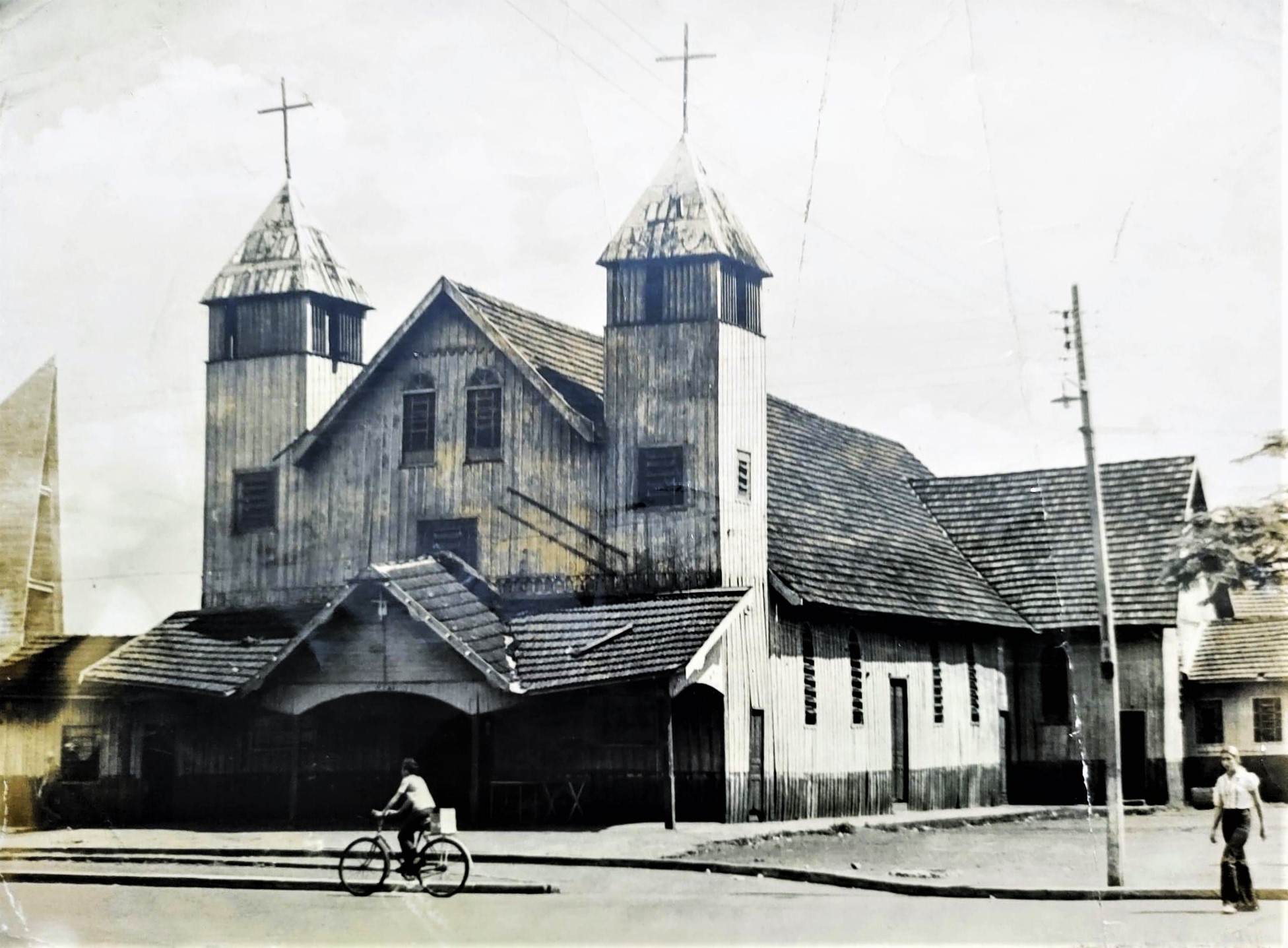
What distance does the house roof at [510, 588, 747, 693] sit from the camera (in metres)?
19.2


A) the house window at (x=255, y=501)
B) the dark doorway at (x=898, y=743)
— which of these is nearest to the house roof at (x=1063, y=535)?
the dark doorway at (x=898, y=743)

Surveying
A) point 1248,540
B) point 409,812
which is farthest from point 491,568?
point 1248,540

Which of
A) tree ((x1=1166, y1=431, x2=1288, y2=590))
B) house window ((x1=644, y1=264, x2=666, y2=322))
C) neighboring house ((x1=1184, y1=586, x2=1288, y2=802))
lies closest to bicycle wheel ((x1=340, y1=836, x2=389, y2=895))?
house window ((x1=644, y1=264, x2=666, y2=322))

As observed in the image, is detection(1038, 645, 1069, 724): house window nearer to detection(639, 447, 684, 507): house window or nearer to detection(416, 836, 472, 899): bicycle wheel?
detection(639, 447, 684, 507): house window

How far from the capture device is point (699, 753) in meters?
20.6

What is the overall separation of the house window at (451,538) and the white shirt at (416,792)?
15.3ft

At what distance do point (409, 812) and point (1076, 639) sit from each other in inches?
492

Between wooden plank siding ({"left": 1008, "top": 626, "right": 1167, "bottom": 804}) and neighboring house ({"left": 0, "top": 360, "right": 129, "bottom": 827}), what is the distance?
12.3 metres

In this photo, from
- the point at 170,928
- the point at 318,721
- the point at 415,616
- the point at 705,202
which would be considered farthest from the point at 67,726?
the point at 705,202

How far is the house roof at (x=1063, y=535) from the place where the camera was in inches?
858

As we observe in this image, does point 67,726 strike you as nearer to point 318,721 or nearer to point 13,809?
point 13,809

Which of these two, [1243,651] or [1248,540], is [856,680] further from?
[1248,540]

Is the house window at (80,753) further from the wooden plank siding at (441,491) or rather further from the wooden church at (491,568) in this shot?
the wooden plank siding at (441,491)

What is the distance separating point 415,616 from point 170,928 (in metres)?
5.25
